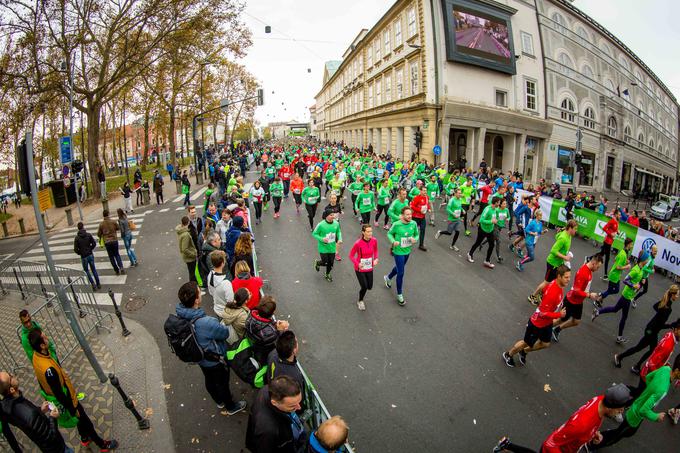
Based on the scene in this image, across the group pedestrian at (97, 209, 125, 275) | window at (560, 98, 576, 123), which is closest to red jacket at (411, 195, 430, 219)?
pedestrian at (97, 209, 125, 275)

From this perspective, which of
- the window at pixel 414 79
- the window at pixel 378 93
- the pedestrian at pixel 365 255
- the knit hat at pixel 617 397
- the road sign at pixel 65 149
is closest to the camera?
the knit hat at pixel 617 397

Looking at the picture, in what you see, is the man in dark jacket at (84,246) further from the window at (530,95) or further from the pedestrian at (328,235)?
the window at (530,95)

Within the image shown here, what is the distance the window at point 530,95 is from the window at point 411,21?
35.3ft

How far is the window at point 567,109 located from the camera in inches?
1224

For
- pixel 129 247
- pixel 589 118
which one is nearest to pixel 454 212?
pixel 129 247

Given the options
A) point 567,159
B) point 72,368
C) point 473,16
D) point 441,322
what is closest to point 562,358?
point 441,322

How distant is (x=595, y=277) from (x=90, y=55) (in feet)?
85.5

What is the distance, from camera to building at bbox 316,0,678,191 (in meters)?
25.0

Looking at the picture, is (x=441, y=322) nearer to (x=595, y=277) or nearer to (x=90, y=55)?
(x=595, y=277)

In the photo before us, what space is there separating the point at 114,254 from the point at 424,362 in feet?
28.3

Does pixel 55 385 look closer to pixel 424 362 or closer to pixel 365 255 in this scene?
pixel 365 255

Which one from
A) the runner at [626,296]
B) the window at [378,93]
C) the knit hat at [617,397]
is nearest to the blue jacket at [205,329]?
the knit hat at [617,397]

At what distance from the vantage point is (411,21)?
2670 cm

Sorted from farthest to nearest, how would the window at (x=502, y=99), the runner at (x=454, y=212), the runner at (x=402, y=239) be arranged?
the window at (x=502, y=99)
the runner at (x=454, y=212)
the runner at (x=402, y=239)
